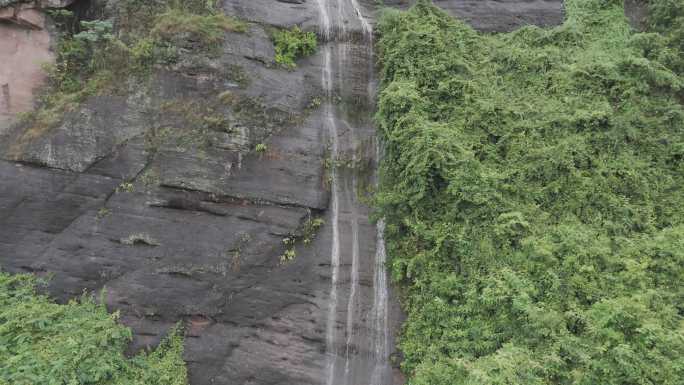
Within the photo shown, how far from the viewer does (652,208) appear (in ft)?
26.5

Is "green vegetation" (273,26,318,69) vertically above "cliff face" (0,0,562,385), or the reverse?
"green vegetation" (273,26,318,69)

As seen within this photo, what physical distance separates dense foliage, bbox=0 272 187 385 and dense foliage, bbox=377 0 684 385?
5078 mm

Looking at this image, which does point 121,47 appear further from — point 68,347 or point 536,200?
point 536,200

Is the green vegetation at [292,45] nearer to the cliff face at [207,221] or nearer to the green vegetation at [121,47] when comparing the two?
the cliff face at [207,221]

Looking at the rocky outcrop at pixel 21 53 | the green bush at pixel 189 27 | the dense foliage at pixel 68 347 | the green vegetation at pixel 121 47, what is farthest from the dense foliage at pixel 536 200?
the rocky outcrop at pixel 21 53

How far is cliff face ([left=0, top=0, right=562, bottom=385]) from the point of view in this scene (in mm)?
8445

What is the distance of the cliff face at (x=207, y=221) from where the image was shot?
27.7 feet


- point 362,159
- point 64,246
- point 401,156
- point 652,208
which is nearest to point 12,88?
point 64,246

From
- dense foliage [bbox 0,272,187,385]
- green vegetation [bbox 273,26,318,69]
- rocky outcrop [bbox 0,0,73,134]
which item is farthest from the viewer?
green vegetation [bbox 273,26,318,69]

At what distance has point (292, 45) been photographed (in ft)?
34.7

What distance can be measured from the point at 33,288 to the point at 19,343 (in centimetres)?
145

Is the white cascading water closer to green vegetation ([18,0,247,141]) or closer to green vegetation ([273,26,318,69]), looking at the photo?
green vegetation ([273,26,318,69])

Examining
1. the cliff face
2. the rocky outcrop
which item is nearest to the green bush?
the cliff face

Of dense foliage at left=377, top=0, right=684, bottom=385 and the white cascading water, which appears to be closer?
dense foliage at left=377, top=0, right=684, bottom=385
